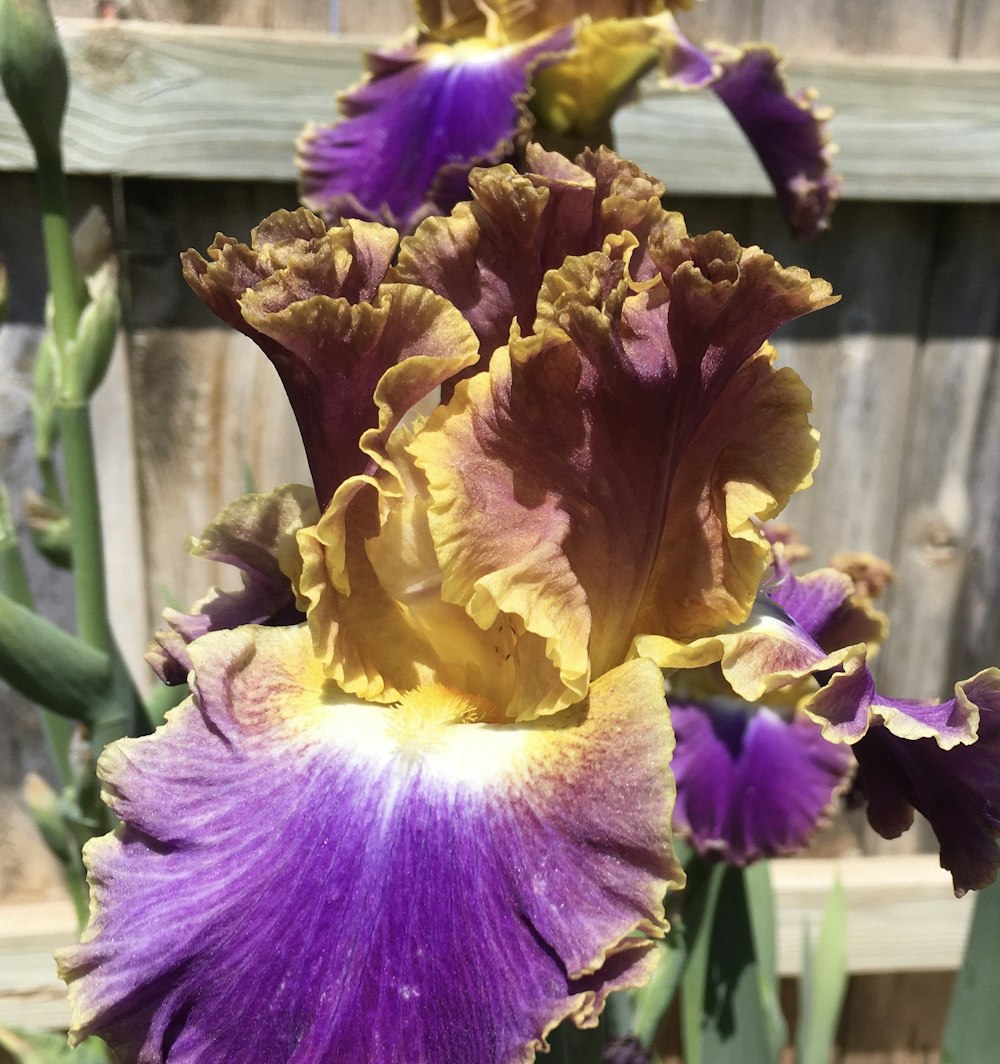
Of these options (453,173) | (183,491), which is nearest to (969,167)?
(453,173)

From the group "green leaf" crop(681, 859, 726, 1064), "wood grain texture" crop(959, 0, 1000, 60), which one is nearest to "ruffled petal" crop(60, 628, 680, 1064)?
"green leaf" crop(681, 859, 726, 1064)

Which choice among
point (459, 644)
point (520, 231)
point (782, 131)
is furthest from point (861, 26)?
point (459, 644)

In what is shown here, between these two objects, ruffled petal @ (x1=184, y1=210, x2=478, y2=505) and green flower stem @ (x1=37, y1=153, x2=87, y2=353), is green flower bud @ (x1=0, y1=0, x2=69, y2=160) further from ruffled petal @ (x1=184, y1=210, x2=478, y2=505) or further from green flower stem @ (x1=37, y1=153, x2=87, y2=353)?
ruffled petal @ (x1=184, y1=210, x2=478, y2=505)

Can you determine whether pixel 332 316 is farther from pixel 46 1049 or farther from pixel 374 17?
pixel 374 17

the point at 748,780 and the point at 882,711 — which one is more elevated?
the point at 882,711

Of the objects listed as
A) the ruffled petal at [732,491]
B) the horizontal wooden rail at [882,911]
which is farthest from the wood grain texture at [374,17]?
the horizontal wooden rail at [882,911]

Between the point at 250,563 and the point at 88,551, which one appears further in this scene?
the point at 88,551

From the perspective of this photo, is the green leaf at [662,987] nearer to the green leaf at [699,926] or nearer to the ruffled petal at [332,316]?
the green leaf at [699,926]
